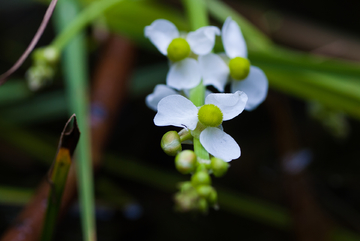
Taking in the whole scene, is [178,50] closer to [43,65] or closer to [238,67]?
[238,67]

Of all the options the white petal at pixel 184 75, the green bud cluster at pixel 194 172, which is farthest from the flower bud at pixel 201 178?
the white petal at pixel 184 75

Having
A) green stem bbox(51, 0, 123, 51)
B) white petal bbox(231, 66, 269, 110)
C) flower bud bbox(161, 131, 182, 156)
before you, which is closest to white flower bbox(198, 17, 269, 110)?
white petal bbox(231, 66, 269, 110)

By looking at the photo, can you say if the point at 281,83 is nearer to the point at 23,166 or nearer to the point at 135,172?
the point at 135,172

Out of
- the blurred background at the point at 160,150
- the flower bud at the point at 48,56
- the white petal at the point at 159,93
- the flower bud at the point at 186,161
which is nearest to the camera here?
the flower bud at the point at 186,161

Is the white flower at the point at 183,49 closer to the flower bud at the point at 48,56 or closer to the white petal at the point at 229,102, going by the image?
the white petal at the point at 229,102

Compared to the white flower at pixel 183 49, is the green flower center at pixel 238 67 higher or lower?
lower

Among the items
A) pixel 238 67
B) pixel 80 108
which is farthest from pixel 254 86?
pixel 80 108

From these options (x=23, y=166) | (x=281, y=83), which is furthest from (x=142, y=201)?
(x=281, y=83)

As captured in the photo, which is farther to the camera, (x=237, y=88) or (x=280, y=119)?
(x=280, y=119)
